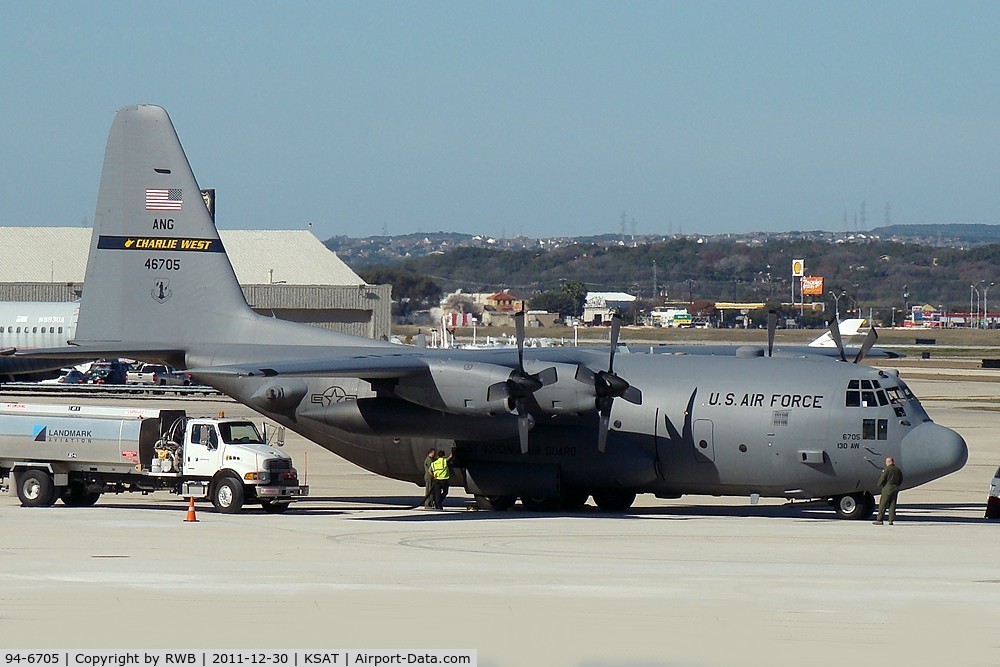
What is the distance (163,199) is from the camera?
96.9ft

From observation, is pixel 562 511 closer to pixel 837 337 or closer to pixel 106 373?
pixel 837 337

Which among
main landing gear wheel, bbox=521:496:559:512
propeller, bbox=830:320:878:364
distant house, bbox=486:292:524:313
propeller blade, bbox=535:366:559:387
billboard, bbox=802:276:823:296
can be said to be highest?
billboard, bbox=802:276:823:296

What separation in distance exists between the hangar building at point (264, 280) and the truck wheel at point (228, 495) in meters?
53.8

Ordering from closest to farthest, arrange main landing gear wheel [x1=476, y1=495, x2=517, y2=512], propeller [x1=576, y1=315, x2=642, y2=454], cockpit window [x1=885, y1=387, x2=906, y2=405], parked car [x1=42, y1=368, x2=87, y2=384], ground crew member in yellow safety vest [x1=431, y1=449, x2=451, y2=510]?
propeller [x1=576, y1=315, x2=642, y2=454], cockpit window [x1=885, y1=387, x2=906, y2=405], ground crew member in yellow safety vest [x1=431, y1=449, x2=451, y2=510], main landing gear wheel [x1=476, y1=495, x2=517, y2=512], parked car [x1=42, y1=368, x2=87, y2=384]

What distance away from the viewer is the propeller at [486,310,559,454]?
24297 millimetres

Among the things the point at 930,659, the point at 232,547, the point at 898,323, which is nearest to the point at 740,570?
the point at 930,659

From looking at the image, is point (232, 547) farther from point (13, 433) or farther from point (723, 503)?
point (723, 503)

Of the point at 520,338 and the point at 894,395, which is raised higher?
the point at 520,338

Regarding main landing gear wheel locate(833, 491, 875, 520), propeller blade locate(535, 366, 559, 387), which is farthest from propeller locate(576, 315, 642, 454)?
main landing gear wheel locate(833, 491, 875, 520)

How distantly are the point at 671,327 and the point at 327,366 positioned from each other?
139m

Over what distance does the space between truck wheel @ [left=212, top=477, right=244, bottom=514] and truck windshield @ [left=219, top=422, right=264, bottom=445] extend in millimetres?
783

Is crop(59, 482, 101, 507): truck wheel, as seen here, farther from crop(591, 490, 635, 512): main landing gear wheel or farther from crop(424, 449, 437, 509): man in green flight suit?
crop(591, 490, 635, 512): main landing gear wheel

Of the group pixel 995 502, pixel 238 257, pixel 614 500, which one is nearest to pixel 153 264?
pixel 614 500

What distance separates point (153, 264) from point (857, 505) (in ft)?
52.3
